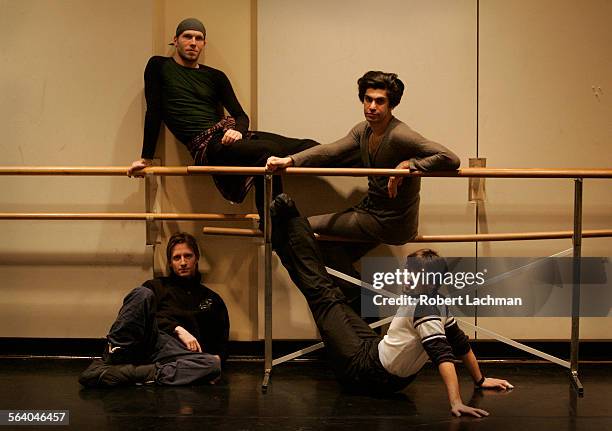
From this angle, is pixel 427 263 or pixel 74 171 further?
pixel 74 171

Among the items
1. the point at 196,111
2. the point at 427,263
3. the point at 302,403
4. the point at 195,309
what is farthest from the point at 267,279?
the point at 196,111

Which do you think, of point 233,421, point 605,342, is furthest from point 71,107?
point 605,342

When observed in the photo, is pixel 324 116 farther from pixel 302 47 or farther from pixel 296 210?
pixel 296 210

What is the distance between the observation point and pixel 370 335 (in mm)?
3861

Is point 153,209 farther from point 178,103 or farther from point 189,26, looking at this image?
point 189,26

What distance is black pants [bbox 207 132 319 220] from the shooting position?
415 cm

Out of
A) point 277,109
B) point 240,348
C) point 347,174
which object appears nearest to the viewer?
point 347,174

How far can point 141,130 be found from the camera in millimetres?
4488

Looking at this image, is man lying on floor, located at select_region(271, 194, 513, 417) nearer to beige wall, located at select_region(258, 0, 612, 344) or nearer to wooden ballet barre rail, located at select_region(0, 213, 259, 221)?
wooden ballet barre rail, located at select_region(0, 213, 259, 221)

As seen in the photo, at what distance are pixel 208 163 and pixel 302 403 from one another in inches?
47.9

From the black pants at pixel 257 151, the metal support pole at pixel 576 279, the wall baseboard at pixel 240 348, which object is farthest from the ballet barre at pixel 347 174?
the wall baseboard at pixel 240 348

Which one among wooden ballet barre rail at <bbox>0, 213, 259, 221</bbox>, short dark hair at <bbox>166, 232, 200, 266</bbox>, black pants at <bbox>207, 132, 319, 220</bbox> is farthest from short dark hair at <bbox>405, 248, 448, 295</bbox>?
short dark hair at <bbox>166, 232, 200, 266</bbox>

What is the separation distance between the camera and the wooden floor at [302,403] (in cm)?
336

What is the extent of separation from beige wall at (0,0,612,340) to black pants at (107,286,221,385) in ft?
2.05
